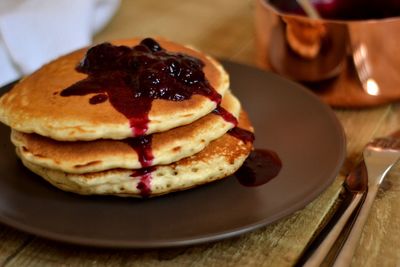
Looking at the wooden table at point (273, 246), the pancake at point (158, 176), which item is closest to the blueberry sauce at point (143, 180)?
the pancake at point (158, 176)

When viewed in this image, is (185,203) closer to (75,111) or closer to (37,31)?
(75,111)

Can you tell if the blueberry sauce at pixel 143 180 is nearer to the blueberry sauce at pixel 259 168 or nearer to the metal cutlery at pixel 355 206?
the blueberry sauce at pixel 259 168

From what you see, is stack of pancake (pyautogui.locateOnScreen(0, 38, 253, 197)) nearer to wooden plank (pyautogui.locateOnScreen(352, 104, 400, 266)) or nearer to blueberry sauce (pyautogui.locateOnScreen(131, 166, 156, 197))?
blueberry sauce (pyautogui.locateOnScreen(131, 166, 156, 197))

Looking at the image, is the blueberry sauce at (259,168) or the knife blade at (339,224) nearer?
the knife blade at (339,224)

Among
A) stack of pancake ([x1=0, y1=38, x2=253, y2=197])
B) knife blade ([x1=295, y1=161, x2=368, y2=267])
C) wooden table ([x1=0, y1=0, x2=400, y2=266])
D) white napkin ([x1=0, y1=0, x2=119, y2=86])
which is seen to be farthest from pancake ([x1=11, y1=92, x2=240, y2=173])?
white napkin ([x1=0, y1=0, x2=119, y2=86])

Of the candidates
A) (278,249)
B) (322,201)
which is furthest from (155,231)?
(322,201)

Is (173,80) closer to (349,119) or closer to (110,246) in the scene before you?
(110,246)
